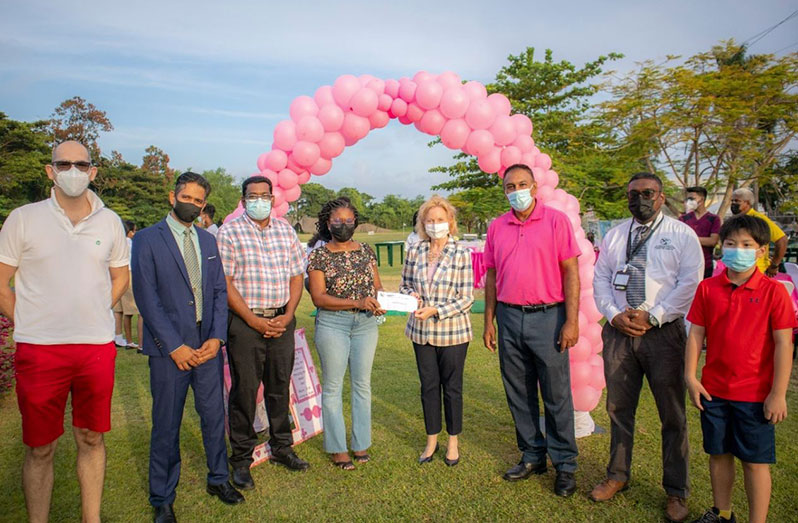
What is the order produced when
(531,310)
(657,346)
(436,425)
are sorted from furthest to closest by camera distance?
(436,425) < (531,310) < (657,346)

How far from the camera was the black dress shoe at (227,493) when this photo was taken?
344 centimetres

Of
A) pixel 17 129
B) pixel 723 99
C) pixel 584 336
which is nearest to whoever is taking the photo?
pixel 584 336

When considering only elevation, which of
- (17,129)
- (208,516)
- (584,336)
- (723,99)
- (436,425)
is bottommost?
(208,516)

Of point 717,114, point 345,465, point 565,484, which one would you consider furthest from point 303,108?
point 717,114

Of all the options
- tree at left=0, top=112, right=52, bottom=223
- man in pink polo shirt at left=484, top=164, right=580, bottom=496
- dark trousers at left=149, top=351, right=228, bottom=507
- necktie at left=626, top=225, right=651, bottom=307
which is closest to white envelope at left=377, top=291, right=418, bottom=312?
man in pink polo shirt at left=484, top=164, right=580, bottom=496

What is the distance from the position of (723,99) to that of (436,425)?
57.8 ft

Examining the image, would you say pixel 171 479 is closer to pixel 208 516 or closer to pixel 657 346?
pixel 208 516

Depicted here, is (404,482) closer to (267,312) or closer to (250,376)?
(250,376)

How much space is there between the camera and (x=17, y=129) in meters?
29.1

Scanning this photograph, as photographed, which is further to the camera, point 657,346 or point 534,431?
point 534,431

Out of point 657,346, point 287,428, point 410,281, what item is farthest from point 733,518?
point 287,428

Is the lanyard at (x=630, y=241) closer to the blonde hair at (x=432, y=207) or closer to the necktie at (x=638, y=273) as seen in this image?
the necktie at (x=638, y=273)

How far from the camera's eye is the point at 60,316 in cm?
271

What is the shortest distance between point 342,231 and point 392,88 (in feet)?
7.00
